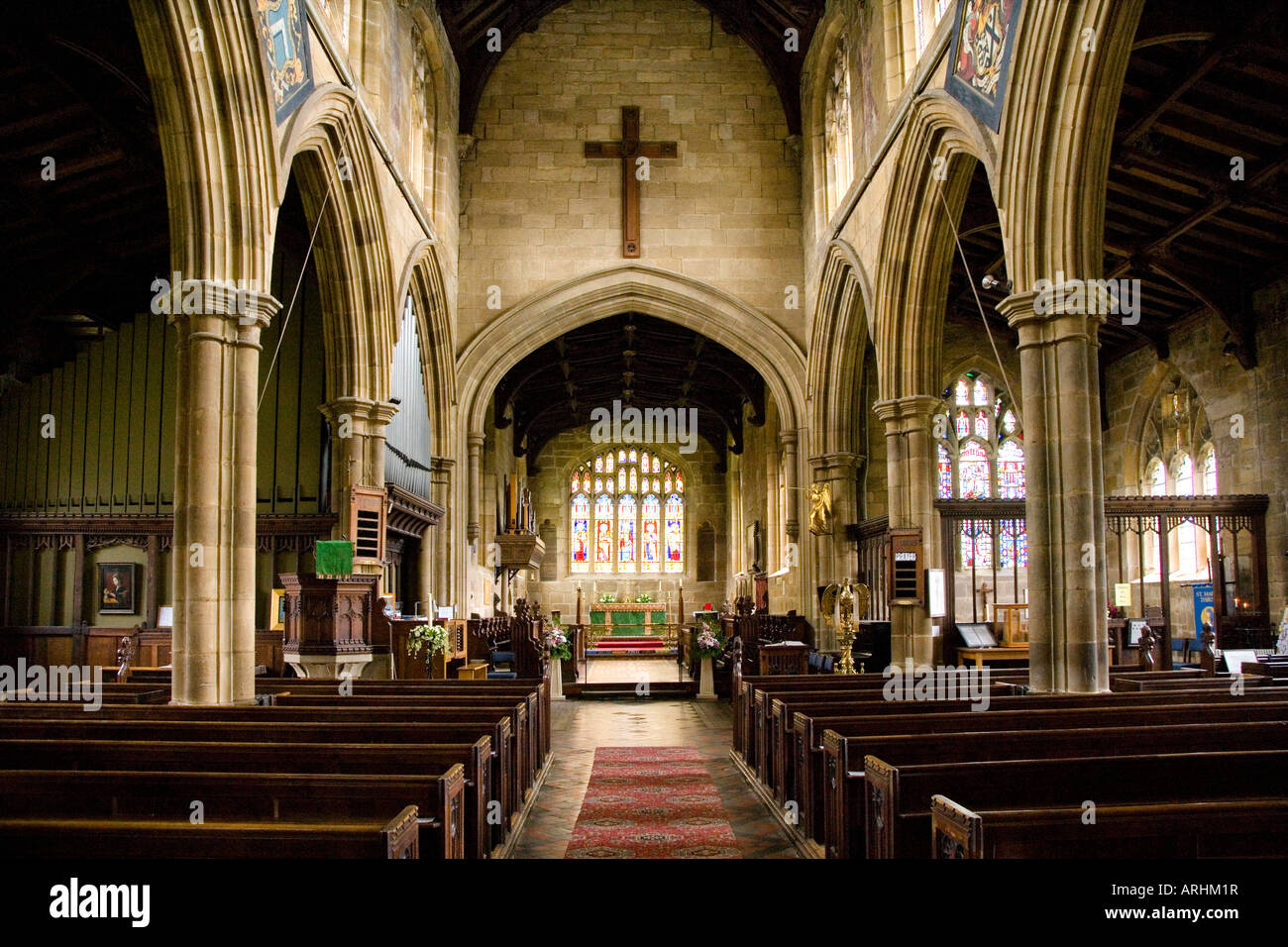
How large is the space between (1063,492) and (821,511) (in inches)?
280

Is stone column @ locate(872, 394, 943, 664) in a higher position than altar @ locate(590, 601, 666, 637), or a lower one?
higher

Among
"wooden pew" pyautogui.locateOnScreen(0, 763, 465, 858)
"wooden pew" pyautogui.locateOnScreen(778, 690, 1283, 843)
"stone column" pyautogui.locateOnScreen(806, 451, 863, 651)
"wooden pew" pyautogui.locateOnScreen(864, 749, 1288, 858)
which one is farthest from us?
"stone column" pyautogui.locateOnScreen(806, 451, 863, 651)

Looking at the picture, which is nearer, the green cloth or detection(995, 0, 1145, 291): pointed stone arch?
detection(995, 0, 1145, 291): pointed stone arch

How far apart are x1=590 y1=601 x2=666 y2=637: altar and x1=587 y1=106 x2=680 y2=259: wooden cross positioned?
39.9ft

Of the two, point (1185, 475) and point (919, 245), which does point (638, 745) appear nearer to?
point (919, 245)

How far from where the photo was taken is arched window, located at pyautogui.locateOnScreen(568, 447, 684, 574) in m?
27.5

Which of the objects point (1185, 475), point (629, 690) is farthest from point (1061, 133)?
point (629, 690)

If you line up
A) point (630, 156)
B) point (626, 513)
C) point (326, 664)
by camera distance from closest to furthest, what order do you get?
point (326, 664) < point (630, 156) < point (626, 513)

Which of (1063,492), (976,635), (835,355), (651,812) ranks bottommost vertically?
(651,812)

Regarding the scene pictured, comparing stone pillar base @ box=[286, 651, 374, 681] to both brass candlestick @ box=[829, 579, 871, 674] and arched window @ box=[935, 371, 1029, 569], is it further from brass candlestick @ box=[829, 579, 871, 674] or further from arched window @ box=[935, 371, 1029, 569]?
arched window @ box=[935, 371, 1029, 569]

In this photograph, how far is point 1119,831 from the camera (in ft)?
9.66

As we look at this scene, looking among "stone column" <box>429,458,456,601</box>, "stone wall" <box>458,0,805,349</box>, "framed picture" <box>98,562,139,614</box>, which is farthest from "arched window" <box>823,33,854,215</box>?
"framed picture" <box>98,562,139,614</box>
